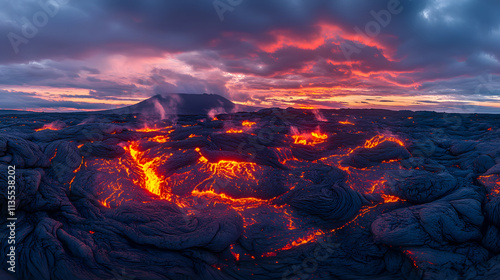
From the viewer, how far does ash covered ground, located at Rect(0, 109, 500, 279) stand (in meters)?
8.03

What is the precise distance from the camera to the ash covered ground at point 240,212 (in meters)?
8.03

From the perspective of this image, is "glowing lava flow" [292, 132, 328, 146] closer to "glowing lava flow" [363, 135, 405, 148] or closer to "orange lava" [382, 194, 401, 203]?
"glowing lava flow" [363, 135, 405, 148]

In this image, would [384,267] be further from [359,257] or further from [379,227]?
[379,227]

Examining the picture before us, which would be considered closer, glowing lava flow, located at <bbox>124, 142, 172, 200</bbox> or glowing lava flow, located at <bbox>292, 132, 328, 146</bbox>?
glowing lava flow, located at <bbox>124, 142, 172, 200</bbox>

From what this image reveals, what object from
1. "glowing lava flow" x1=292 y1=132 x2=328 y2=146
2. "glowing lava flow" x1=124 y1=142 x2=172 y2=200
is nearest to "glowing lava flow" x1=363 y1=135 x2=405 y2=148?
"glowing lava flow" x1=292 y1=132 x2=328 y2=146

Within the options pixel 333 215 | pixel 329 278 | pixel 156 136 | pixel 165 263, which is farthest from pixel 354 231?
pixel 156 136

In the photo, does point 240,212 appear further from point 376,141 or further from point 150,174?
point 376,141

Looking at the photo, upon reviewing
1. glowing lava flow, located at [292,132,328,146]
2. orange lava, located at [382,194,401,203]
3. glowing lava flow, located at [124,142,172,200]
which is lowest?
orange lava, located at [382,194,401,203]

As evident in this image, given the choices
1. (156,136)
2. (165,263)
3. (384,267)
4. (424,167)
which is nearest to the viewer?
(165,263)

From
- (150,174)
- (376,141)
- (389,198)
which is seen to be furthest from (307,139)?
(150,174)

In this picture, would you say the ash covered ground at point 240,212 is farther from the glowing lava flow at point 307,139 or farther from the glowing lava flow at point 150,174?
the glowing lava flow at point 307,139

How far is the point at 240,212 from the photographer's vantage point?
37.9 feet

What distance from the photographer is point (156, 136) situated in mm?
19797

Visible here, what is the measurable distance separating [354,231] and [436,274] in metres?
3.42
